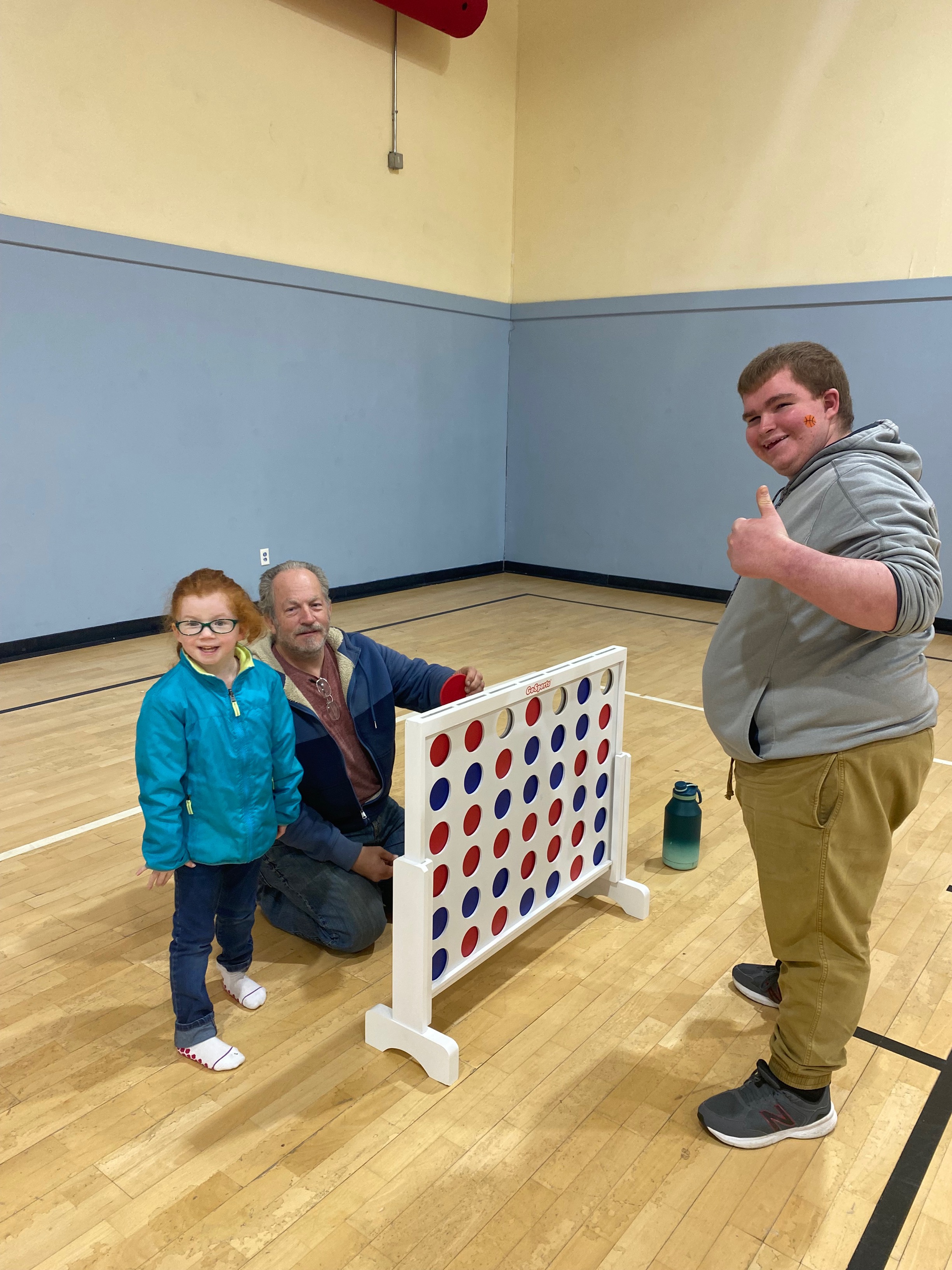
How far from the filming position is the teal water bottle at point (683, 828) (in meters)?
2.68

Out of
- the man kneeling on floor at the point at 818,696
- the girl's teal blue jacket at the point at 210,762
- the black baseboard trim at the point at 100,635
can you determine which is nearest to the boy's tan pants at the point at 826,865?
the man kneeling on floor at the point at 818,696

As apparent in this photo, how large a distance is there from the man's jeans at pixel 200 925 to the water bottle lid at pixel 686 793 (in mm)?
1300

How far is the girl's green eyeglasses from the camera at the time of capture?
Result: 169cm

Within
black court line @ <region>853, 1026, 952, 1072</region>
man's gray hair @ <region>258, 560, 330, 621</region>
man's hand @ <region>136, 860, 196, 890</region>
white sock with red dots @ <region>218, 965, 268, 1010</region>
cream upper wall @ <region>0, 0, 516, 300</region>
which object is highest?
cream upper wall @ <region>0, 0, 516, 300</region>

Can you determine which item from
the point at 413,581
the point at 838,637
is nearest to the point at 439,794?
the point at 838,637

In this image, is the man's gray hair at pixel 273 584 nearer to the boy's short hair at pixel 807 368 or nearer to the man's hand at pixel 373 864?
the man's hand at pixel 373 864

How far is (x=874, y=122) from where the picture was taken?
19.0ft

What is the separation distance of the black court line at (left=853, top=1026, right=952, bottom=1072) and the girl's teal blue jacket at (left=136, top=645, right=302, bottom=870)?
4.38 feet

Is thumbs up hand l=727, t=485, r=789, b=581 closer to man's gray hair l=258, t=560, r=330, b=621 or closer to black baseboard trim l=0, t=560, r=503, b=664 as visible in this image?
man's gray hair l=258, t=560, r=330, b=621

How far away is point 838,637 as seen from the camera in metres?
1.41

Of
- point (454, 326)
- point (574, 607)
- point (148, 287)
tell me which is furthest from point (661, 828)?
point (454, 326)

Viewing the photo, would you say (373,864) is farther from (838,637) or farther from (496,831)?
(838,637)

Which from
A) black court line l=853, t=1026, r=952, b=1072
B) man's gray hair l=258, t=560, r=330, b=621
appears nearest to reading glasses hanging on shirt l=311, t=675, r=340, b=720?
man's gray hair l=258, t=560, r=330, b=621

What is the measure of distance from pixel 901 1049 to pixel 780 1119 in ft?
1.50
